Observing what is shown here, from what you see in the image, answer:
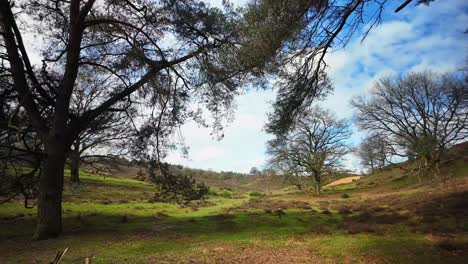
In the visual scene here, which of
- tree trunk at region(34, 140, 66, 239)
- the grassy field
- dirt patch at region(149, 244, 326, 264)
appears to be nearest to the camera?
dirt patch at region(149, 244, 326, 264)

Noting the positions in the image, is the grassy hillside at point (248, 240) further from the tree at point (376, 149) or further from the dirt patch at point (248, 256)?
the tree at point (376, 149)

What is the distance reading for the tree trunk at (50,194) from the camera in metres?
11.3

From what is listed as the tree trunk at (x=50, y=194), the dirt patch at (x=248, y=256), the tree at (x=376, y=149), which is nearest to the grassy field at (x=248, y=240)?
the dirt patch at (x=248, y=256)

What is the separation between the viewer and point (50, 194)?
37.8ft

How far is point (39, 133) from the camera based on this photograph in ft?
39.8

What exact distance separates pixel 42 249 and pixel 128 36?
23.4 ft

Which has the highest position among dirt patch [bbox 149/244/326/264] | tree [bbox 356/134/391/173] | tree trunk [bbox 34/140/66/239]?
tree [bbox 356/134/391/173]

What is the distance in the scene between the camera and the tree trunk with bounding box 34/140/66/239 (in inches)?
445

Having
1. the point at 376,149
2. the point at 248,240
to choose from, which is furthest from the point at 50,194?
the point at 376,149

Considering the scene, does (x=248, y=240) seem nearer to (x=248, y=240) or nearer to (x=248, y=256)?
(x=248, y=240)

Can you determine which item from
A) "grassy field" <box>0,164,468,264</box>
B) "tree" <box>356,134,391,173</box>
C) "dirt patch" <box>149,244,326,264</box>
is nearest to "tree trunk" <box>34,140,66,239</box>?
"grassy field" <box>0,164,468,264</box>

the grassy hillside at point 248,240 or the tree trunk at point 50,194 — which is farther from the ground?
the tree trunk at point 50,194

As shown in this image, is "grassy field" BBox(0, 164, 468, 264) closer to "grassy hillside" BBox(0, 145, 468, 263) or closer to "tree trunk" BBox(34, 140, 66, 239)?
"grassy hillside" BBox(0, 145, 468, 263)

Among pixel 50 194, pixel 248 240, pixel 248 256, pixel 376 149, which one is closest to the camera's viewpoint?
pixel 248 256
